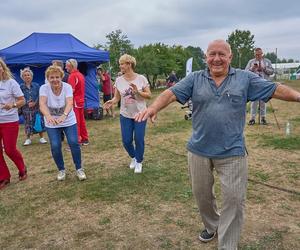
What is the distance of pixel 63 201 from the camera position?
15.5 feet

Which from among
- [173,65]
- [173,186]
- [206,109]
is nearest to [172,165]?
[173,186]

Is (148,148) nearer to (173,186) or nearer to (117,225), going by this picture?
(173,186)

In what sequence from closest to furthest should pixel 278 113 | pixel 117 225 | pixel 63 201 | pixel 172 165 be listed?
pixel 117 225, pixel 63 201, pixel 172 165, pixel 278 113

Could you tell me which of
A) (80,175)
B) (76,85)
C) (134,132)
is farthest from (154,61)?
(80,175)

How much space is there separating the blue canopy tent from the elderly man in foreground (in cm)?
942

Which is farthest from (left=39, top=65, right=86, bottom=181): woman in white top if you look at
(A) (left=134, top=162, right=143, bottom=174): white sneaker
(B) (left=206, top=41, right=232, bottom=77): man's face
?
(B) (left=206, top=41, right=232, bottom=77): man's face

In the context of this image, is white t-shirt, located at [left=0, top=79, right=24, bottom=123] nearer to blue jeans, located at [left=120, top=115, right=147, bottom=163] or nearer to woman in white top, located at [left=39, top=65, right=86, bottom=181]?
woman in white top, located at [left=39, top=65, right=86, bottom=181]

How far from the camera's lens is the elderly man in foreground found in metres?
2.88

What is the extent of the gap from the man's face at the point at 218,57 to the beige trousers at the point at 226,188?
2.30ft

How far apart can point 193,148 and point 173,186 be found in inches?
79.9

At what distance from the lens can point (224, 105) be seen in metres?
2.87

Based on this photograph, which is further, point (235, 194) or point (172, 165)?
point (172, 165)

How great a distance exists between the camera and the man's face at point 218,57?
2.89 metres

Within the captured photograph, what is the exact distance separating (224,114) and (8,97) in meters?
3.36
